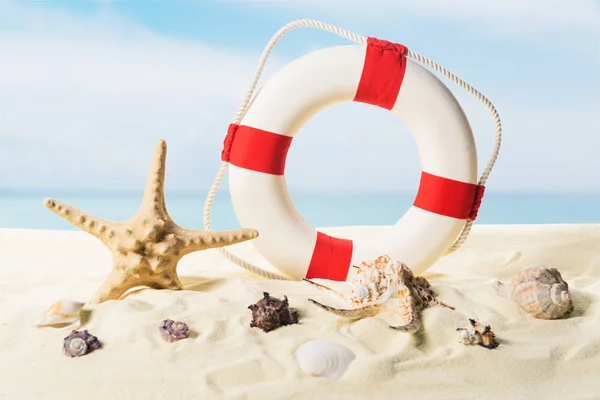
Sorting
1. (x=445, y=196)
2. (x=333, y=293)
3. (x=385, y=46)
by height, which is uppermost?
(x=385, y=46)

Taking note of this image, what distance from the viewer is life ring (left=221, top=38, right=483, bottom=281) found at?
3.28m

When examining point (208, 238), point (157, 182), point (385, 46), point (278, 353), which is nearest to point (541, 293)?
point (278, 353)

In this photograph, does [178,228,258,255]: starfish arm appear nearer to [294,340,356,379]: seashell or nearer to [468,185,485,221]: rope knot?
[294,340,356,379]: seashell

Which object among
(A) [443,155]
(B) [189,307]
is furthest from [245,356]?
(A) [443,155]

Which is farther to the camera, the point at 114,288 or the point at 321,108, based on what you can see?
the point at 321,108

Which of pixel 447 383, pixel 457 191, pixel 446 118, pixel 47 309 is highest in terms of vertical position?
pixel 446 118

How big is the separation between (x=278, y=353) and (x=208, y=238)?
32.6 inches

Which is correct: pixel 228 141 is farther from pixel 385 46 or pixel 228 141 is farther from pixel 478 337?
pixel 478 337

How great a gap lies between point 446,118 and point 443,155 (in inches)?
7.1

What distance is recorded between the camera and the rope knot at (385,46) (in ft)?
10.8

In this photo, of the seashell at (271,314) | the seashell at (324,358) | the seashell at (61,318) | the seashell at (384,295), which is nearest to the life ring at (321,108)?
the seashell at (384,295)

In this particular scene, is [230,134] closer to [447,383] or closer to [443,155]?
[443,155]

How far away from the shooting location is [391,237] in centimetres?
338

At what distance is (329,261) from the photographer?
Result: 332cm
